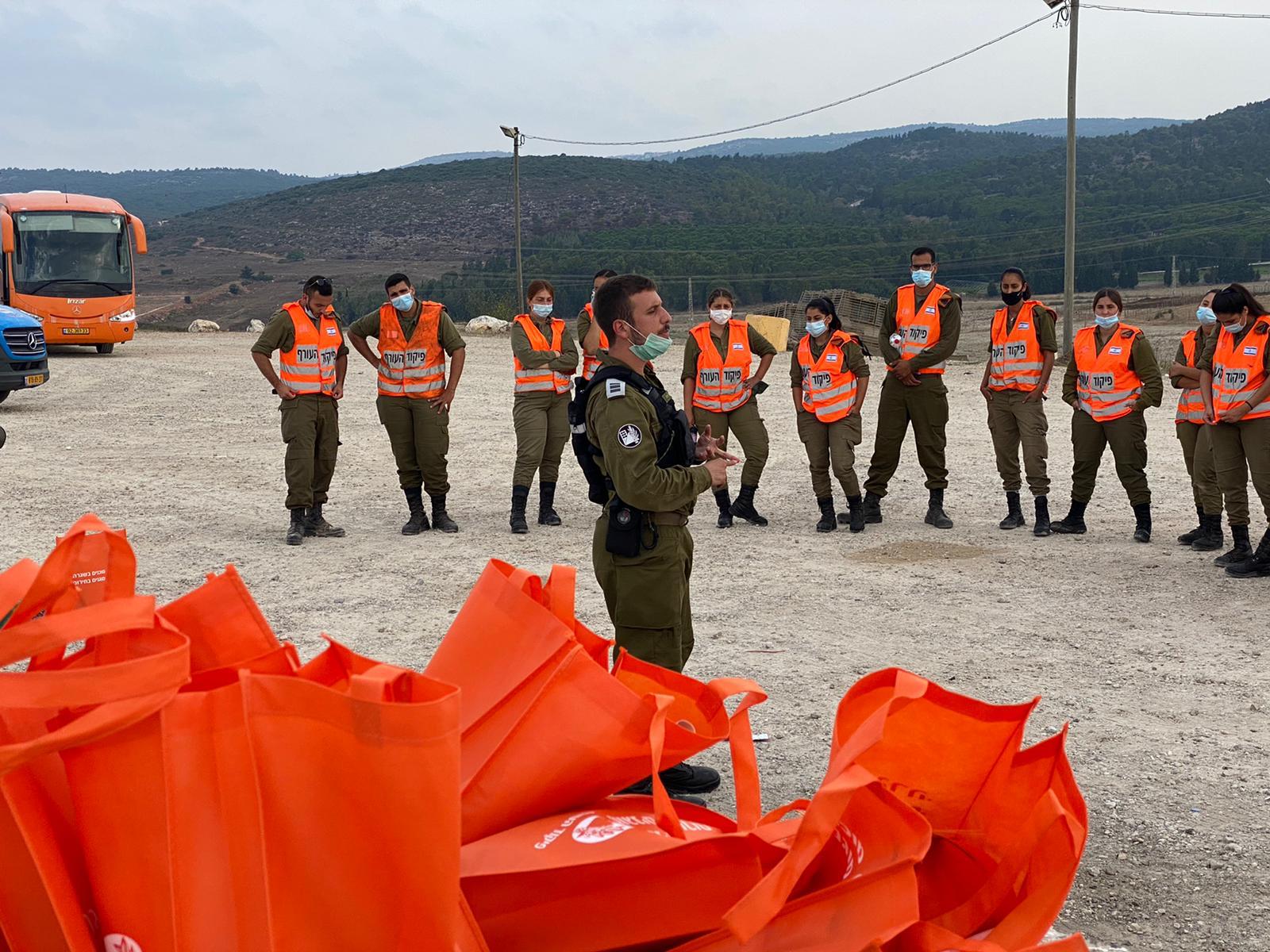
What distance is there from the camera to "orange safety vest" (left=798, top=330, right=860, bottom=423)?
9906 millimetres

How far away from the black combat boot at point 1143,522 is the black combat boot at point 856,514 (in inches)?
78.9

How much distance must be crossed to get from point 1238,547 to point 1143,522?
1.00m

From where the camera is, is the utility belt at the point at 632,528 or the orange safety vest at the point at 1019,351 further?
the orange safety vest at the point at 1019,351

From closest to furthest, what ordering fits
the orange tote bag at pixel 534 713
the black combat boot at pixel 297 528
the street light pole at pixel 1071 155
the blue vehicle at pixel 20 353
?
the orange tote bag at pixel 534 713, the black combat boot at pixel 297 528, the blue vehicle at pixel 20 353, the street light pole at pixel 1071 155

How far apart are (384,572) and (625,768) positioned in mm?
5777

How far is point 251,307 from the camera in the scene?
70.8m

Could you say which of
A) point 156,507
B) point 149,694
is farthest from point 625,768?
point 156,507

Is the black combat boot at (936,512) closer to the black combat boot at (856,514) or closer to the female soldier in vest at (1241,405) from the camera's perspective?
the black combat boot at (856,514)

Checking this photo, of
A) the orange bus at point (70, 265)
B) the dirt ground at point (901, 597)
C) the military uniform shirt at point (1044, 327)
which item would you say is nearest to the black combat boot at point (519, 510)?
the dirt ground at point (901, 597)

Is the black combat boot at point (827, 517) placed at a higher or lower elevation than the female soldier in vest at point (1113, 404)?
lower

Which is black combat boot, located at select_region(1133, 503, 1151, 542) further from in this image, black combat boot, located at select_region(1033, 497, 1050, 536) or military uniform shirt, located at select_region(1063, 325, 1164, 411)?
military uniform shirt, located at select_region(1063, 325, 1164, 411)

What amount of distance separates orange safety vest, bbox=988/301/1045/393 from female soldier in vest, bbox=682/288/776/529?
1.81m

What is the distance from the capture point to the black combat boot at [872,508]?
32.8 ft

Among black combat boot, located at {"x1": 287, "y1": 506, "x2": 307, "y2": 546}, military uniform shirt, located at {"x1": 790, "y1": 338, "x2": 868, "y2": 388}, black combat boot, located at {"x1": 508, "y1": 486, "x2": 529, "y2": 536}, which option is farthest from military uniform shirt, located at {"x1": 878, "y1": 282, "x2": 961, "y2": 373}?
black combat boot, located at {"x1": 287, "y1": 506, "x2": 307, "y2": 546}
